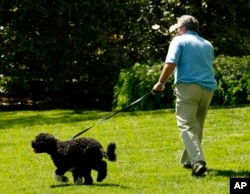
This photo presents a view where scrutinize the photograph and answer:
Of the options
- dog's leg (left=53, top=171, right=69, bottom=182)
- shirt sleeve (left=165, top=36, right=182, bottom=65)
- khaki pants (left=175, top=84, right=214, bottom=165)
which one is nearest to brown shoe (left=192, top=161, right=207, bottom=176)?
khaki pants (left=175, top=84, right=214, bottom=165)

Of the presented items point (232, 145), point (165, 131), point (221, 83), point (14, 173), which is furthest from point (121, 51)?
point (14, 173)

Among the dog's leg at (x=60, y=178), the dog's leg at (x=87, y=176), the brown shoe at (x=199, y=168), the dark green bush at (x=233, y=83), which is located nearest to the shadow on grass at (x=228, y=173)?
the brown shoe at (x=199, y=168)

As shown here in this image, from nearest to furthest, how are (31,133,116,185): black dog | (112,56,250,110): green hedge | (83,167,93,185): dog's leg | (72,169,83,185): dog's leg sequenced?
1. (31,133,116,185): black dog
2. (83,167,93,185): dog's leg
3. (72,169,83,185): dog's leg
4. (112,56,250,110): green hedge

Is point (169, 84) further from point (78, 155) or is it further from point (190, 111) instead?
point (78, 155)

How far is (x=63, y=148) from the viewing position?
25.7ft

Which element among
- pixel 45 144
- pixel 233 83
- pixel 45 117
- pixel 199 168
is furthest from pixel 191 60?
pixel 45 117

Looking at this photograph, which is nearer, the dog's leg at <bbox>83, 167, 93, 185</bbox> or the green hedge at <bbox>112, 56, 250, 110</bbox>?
the dog's leg at <bbox>83, 167, 93, 185</bbox>

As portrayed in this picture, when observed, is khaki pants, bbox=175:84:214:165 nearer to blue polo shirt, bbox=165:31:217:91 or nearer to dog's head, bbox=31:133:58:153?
blue polo shirt, bbox=165:31:217:91

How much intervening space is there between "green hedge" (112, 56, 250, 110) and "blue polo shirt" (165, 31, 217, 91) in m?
6.66

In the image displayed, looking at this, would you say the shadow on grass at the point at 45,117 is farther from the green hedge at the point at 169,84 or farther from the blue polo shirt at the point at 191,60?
the blue polo shirt at the point at 191,60

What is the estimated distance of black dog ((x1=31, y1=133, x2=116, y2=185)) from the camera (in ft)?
25.2

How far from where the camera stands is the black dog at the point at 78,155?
7668mm

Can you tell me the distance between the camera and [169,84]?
51.1 ft

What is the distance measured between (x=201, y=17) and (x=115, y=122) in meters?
7.32
